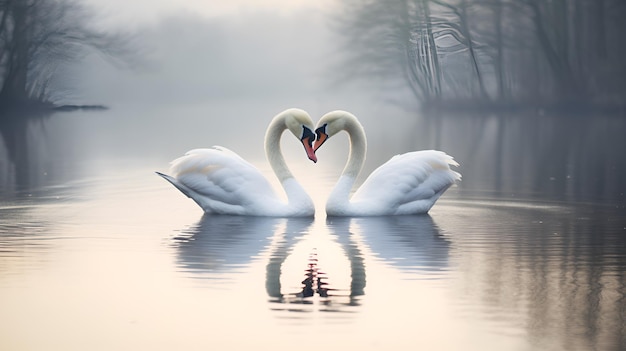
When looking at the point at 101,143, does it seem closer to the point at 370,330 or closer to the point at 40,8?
the point at 370,330

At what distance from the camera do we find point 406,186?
38.0 ft

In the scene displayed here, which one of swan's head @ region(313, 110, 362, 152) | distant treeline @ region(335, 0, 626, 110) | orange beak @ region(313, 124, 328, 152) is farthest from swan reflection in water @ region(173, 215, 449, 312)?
distant treeline @ region(335, 0, 626, 110)

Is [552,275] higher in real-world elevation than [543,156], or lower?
higher

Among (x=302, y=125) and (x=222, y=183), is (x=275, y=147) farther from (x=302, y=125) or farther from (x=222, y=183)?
(x=222, y=183)

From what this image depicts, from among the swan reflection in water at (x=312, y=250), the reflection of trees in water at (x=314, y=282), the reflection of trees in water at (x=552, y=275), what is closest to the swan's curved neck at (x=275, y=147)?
the swan reflection in water at (x=312, y=250)

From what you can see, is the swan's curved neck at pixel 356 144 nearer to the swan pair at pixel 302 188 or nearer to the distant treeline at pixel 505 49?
the swan pair at pixel 302 188

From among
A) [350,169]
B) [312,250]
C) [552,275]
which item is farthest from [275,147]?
[552,275]

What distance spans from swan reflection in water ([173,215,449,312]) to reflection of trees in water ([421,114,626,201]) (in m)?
3.34

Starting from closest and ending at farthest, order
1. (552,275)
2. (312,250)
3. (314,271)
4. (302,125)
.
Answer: (552,275)
(314,271)
(312,250)
(302,125)

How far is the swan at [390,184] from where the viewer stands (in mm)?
11523

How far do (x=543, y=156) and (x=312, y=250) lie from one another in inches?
475

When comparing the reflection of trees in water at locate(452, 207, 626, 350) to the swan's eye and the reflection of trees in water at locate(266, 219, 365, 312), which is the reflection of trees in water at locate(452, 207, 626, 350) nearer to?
the reflection of trees in water at locate(266, 219, 365, 312)

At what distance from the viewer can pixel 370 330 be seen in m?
6.57

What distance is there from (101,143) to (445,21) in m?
27.1
